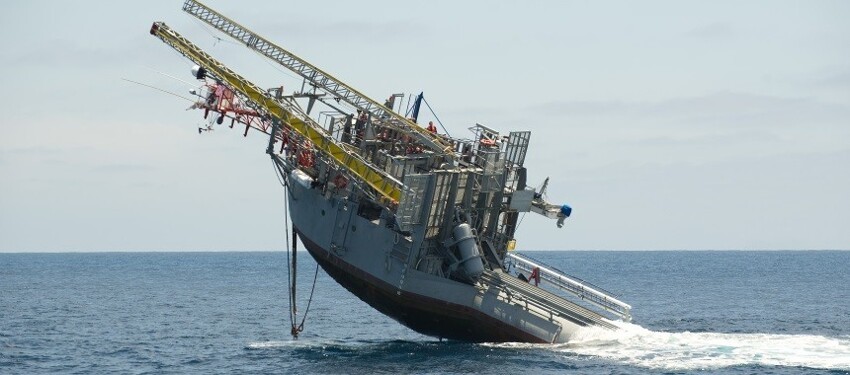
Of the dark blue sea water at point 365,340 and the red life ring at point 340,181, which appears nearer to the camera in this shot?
the dark blue sea water at point 365,340

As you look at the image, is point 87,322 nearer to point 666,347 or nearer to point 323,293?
point 323,293

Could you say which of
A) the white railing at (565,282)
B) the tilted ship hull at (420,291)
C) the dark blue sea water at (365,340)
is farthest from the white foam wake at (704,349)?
the white railing at (565,282)

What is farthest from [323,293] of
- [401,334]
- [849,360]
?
[849,360]

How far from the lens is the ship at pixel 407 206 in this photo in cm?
5319

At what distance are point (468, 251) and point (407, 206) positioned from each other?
4002mm

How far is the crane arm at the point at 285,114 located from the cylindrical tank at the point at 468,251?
11.2 feet

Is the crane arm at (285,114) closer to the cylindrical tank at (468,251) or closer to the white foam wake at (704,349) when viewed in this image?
the cylindrical tank at (468,251)

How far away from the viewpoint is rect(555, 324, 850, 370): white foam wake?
48188 mm

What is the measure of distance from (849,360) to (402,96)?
→ 23.8 metres

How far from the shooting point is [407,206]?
5122 centimetres

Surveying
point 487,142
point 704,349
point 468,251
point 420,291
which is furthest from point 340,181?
point 704,349

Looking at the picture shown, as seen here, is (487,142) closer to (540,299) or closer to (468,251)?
(468,251)

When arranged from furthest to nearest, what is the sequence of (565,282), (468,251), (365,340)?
(365,340)
(565,282)
(468,251)

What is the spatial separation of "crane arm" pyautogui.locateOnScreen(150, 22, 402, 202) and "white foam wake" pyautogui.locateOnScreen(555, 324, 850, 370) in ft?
35.9
